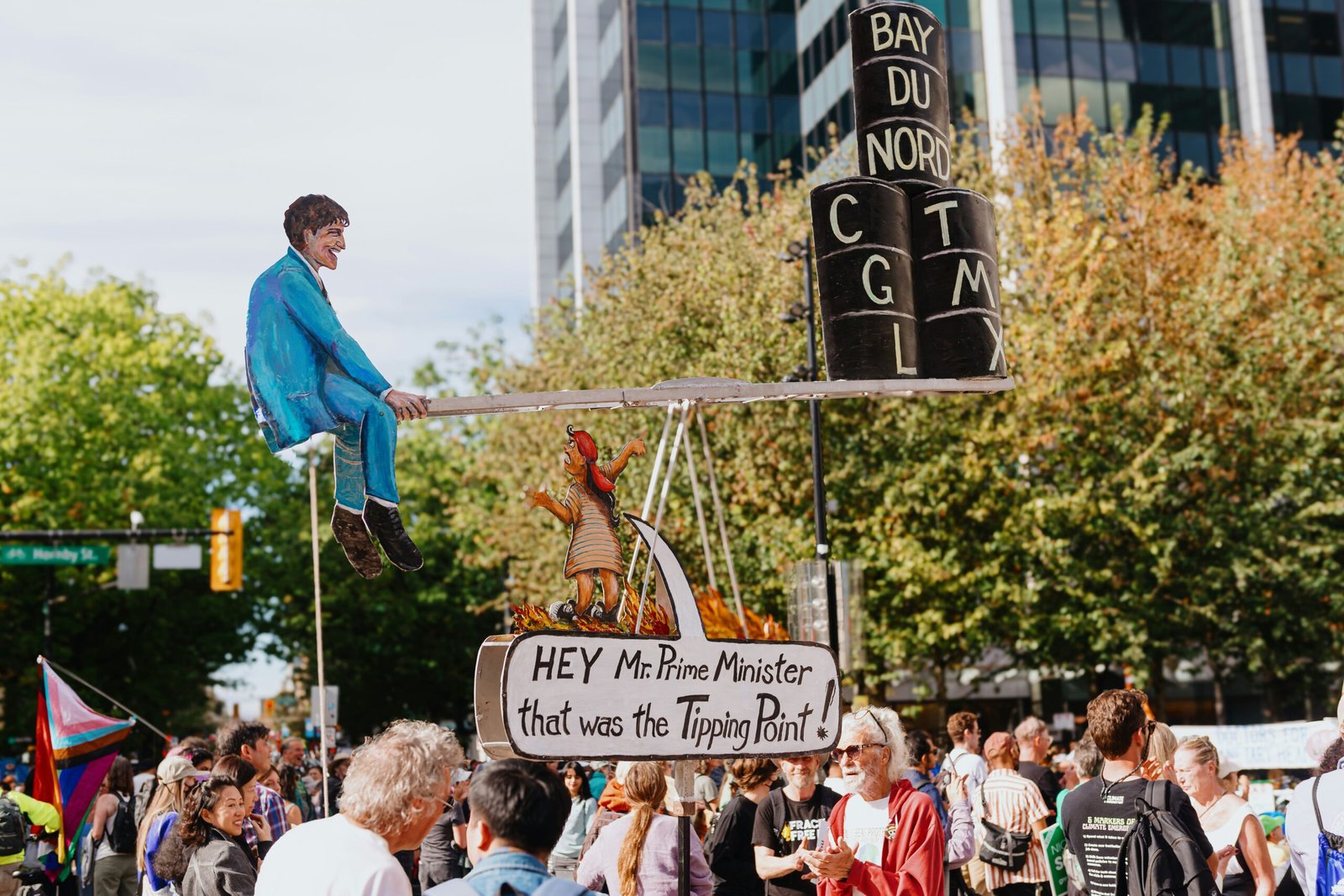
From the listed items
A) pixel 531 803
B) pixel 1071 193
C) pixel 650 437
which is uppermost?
pixel 1071 193

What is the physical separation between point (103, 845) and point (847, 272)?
23.0 feet

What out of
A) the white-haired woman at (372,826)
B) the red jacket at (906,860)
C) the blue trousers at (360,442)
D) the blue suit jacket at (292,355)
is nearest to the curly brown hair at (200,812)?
the blue trousers at (360,442)

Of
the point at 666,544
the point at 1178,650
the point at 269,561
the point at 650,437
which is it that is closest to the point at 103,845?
the point at 666,544

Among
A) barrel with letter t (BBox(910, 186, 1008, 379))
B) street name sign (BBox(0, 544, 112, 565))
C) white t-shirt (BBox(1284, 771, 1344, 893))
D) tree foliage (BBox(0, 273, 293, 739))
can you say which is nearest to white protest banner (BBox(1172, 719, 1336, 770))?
barrel with letter t (BBox(910, 186, 1008, 379))

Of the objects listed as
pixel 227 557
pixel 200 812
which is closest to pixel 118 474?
pixel 227 557

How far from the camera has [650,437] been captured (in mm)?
23203

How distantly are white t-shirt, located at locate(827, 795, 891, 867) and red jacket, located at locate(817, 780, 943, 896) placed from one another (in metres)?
0.04

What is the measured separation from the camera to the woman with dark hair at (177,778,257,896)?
6.03 meters

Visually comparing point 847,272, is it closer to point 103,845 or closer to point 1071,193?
point 103,845

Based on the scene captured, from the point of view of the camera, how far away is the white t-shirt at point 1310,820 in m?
5.52

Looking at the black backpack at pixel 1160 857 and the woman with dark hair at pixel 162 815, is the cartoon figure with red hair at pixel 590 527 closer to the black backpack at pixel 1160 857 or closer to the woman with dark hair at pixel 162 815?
the woman with dark hair at pixel 162 815

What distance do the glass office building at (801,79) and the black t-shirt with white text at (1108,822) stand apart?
24607 millimetres

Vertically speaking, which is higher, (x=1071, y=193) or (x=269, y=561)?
(x=1071, y=193)

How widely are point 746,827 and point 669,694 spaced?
2.38 meters
